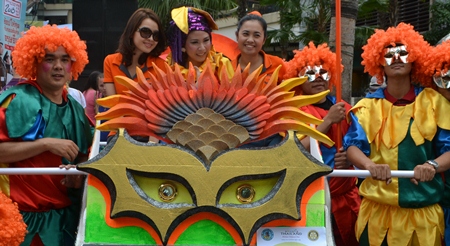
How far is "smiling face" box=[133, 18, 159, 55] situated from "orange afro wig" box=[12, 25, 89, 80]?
0.64 metres

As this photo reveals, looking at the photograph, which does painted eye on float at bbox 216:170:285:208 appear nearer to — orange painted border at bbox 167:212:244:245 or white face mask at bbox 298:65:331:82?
orange painted border at bbox 167:212:244:245

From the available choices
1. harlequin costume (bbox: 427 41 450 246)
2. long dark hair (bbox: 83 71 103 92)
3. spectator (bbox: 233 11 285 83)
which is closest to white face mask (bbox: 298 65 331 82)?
spectator (bbox: 233 11 285 83)

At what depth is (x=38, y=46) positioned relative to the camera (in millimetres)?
3635

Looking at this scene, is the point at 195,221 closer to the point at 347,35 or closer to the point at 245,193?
the point at 245,193

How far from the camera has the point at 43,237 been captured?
3473 millimetres

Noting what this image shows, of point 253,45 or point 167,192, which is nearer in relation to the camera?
point 167,192

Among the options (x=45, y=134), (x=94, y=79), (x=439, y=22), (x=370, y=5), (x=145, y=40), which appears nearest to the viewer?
(x=45, y=134)

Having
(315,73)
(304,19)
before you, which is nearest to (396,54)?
(315,73)

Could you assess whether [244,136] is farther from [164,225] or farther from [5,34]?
[5,34]

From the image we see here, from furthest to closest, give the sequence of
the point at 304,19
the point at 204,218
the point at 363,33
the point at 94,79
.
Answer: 1. the point at 304,19
2. the point at 363,33
3. the point at 94,79
4. the point at 204,218

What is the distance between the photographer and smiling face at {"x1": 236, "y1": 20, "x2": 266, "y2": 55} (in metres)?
4.40

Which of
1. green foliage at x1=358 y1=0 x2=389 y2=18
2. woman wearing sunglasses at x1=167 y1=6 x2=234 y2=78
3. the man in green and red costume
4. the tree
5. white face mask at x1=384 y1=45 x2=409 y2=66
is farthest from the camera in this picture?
green foliage at x1=358 y1=0 x2=389 y2=18

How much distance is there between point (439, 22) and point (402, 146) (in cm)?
1150

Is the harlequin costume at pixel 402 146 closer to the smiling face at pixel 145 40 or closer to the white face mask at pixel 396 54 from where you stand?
the white face mask at pixel 396 54
